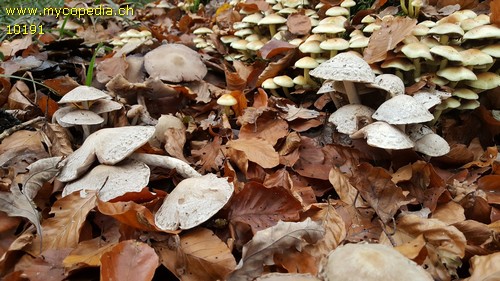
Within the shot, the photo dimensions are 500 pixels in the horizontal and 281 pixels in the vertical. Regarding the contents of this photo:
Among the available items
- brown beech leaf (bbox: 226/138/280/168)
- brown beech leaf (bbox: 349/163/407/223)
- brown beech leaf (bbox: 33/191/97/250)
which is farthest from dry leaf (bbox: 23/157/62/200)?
brown beech leaf (bbox: 349/163/407/223)

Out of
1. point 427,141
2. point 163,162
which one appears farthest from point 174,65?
point 427,141

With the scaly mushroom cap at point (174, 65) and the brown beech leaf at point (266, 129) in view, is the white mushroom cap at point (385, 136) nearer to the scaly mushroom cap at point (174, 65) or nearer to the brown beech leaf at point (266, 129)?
the brown beech leaf at point (266, 129)

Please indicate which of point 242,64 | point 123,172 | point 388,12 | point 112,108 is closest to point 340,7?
point 388,12

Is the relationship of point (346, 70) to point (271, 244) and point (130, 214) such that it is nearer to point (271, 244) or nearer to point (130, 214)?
point (271, 244)

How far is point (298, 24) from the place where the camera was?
3.26 meters

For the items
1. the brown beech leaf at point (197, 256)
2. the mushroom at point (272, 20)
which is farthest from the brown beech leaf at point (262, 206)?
the mushroom at point (272, 20)

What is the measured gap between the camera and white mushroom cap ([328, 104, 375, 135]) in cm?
238

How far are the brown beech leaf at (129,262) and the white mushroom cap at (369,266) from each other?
621mm

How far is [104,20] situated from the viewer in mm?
5574

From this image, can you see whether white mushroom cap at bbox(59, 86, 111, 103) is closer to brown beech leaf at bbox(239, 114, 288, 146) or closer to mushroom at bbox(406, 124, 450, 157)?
brown beech leaf at bbox(239, 114, 288, 146)

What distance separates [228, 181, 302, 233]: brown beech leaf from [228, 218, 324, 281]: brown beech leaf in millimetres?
200

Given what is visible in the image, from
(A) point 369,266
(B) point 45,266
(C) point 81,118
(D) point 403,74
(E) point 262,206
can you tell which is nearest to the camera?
(A) point 369,266

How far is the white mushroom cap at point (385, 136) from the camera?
2068mm

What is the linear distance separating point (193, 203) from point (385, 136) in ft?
3.41
